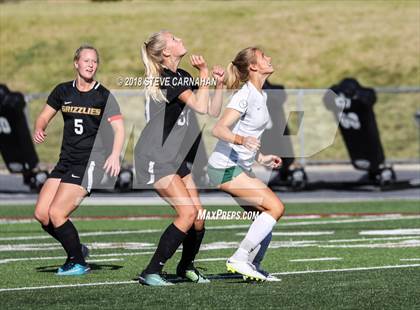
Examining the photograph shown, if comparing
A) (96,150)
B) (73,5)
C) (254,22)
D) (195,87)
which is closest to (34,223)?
(96,150)

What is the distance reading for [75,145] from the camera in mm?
11727

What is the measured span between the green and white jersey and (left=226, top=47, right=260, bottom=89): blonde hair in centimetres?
12

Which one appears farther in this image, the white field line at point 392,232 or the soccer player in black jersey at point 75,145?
the white field line at point 392,232

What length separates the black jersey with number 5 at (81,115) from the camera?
11703 mm

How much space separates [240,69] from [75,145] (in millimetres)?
1811

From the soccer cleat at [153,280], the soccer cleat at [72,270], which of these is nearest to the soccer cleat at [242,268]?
the soccer cleat at [153,280]

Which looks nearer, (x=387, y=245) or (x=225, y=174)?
(x=225, y=174)

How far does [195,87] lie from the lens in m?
10.9

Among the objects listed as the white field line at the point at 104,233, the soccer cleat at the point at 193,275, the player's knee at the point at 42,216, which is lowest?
the white field line at the point at 104,233

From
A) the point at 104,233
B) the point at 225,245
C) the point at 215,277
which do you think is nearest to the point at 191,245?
the point at 215,277

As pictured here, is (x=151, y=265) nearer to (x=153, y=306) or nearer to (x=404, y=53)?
(x=153, y=306)

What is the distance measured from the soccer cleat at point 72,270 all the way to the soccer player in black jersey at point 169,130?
123cm

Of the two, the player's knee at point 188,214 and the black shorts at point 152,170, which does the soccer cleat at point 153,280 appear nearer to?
the player's knee at point 188,214

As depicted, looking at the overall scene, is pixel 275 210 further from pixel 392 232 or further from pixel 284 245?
pixel 392 232
